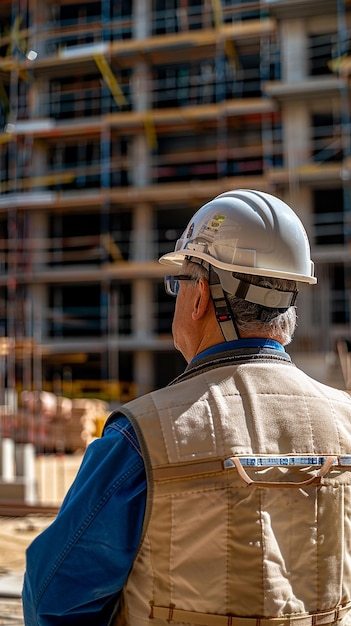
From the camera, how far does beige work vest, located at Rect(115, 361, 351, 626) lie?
114cm

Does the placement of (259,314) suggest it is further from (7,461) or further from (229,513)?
(7,461)

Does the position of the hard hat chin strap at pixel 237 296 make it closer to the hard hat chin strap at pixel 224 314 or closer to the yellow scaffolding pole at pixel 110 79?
the hard hat chin strap at pixel 224 314

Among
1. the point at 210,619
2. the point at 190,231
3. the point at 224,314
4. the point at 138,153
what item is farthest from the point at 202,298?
the point at 138,153

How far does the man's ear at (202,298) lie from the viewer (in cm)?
131

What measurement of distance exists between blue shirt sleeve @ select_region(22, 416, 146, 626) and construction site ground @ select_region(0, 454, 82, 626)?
2545mm

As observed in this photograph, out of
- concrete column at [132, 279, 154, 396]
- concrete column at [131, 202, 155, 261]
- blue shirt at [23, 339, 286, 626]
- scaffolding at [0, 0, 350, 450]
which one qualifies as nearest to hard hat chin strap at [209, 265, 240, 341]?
blue shirt at [23, 339, 286, 626]

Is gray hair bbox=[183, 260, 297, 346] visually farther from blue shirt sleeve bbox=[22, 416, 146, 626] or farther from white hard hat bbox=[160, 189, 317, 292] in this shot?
blue shirt sleeve bbox=[22, 416, 146, 626]

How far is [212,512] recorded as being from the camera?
114cm

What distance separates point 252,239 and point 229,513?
0.47 metres

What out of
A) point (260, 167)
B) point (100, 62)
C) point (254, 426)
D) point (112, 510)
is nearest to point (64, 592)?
point (112, 510)

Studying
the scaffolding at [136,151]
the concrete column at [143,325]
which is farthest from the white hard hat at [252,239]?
the concrete column at [143,325]

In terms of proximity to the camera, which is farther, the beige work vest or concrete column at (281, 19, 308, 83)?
concrete column at (281, 19, 308, 83)

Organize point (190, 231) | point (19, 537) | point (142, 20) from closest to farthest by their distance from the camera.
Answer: point (190, 231) < point (19, 537) < point (142, 20)

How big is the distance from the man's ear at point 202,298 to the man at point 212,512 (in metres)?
0.06
